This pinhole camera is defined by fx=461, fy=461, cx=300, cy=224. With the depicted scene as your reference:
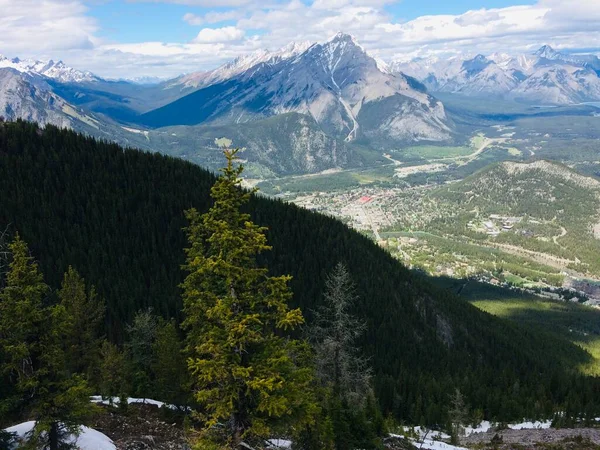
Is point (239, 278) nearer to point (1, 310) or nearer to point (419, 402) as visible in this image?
point (1, 310)

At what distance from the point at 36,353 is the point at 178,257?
4907 inches

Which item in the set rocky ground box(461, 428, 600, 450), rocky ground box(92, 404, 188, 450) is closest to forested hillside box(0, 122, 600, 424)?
rocky ground box(461, 428, 600, 450)

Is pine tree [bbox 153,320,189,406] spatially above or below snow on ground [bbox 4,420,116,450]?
below

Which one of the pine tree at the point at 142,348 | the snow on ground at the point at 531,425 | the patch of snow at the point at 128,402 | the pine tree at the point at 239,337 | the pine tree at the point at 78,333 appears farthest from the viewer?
the snow on ground at the point at 531,425

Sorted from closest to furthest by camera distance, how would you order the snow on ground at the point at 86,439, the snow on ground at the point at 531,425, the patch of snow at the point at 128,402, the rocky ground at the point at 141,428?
the snow on ground at the point at 86,439, the rocky ground at the point at 141,428, the patch of snow at the point at 128,402, the snow on ground at the point at 531,425

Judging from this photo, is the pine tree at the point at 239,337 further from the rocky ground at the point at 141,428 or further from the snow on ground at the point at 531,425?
the snow on ground at the point at 531,425

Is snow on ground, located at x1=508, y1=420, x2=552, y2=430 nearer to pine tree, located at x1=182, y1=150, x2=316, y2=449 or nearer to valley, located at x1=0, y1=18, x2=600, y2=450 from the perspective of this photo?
valley, located at x1=0, y1=18, x2=600, y2=450

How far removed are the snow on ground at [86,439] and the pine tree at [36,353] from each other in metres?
3.38

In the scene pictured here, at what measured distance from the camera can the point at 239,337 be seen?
22.9 m

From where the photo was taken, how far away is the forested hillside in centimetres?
12788

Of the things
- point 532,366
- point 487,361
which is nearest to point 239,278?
point 487,361

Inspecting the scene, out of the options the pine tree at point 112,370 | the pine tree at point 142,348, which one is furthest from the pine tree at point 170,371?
the pine tree at point 142,348

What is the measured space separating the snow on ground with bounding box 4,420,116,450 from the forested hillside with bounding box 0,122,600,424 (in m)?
74.4

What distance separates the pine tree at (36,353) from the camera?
89.0ft
